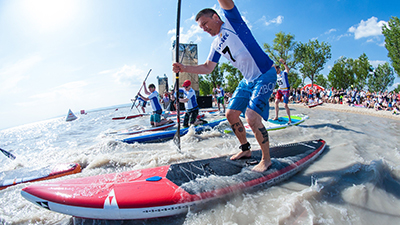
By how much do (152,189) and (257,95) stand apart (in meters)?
1.80

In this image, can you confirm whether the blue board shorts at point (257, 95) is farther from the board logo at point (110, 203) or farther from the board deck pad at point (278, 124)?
the board deck pad at point (278, 124)

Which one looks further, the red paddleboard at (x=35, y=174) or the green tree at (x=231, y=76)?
the green tree at (x=231, y=76)

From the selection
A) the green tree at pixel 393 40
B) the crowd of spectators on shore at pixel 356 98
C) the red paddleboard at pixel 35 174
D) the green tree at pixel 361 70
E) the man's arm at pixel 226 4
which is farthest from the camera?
the green tree at pixel 361 70

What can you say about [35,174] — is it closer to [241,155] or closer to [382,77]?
[241,155]

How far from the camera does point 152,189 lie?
1926 mm

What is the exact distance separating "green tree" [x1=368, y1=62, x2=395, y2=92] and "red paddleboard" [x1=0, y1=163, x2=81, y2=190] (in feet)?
148

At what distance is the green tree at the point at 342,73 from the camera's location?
109ft

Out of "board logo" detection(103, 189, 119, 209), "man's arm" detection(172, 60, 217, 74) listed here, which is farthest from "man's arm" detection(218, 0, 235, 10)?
"board logo" detection(103, 189, 119, 209)

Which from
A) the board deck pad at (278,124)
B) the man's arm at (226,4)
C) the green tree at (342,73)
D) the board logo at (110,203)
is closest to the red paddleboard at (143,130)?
the board deck pad at (278,124)

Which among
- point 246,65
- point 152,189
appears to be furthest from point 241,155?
point 152,189

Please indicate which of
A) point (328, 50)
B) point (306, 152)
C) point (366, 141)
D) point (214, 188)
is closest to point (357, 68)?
point (328, 50)

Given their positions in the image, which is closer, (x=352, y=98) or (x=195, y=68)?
(x=195, y=68)

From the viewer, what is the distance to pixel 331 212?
5.85ft

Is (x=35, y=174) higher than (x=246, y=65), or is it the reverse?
(x=246, y=65)
